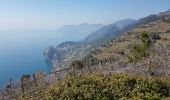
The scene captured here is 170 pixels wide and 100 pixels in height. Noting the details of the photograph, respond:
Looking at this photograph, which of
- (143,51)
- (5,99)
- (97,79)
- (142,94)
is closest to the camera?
(142,94)

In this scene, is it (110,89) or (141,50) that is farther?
(141,50)

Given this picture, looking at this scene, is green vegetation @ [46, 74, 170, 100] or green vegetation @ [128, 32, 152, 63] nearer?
green vegetation @ [46, 74, 170, 100]

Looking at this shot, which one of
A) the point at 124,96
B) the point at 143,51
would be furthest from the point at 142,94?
the point at 143,51

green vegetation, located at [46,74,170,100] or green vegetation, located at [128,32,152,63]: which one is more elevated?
green vegetation, located at [46,74,170,100]

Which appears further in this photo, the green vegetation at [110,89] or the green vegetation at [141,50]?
the green vegetation at [141,50]

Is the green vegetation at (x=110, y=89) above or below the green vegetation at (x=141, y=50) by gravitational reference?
above

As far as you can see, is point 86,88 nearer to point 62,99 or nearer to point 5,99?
point 62,99

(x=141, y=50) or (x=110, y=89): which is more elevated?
(x=110, y=89)

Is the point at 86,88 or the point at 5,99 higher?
the point at 86,88
